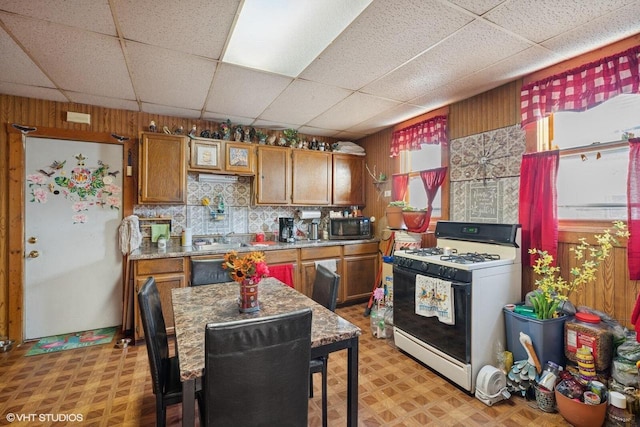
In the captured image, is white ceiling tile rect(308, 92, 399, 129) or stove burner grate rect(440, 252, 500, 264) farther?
white ceiling tile rect(308, 92, 399, 129)

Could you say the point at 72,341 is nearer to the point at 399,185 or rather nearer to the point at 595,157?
the point at 399,185

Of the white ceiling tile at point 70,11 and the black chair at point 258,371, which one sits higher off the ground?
the white ceiling tile at point 70,11

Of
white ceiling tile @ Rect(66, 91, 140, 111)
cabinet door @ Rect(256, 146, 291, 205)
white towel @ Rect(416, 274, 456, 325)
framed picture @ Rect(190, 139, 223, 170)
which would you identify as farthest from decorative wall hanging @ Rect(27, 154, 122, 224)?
white towel @ Rect(416, 274, 456, 325)

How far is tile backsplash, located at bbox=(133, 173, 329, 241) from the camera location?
3.50m

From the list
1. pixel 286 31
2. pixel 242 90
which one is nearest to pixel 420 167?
pixel 242 90

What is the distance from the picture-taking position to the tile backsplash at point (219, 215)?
3504 mm

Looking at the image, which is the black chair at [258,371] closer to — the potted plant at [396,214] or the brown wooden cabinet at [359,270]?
the potted plant at [396,214]

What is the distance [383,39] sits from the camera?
6.23ft

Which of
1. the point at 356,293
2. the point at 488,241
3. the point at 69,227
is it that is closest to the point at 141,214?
the point at 69,227

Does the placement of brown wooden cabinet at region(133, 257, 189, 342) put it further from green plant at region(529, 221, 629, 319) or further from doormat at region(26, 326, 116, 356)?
green plant at region(529, 221, 629, 319)

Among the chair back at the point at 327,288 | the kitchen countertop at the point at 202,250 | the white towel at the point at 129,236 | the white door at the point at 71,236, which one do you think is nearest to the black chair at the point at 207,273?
the kitchen countertop at the point at 202,250

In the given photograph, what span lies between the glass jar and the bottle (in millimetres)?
168

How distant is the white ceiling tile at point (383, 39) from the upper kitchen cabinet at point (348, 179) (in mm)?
1843

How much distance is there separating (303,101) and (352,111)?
628mm
